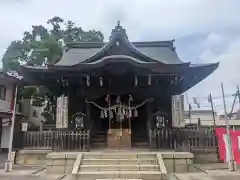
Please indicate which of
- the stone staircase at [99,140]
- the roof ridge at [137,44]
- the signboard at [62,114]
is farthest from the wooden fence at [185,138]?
the roof ridge at [137,44]

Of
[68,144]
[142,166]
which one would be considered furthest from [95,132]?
[142,166]

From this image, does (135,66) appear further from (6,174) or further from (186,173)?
(6,174)

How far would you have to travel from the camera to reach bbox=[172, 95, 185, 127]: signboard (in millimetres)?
12320

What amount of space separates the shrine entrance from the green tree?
8476mm

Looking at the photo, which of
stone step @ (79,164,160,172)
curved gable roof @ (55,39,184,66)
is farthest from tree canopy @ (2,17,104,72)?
stone step @ (79,164,160,172)

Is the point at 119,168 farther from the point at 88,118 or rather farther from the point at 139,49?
the point at 139,49

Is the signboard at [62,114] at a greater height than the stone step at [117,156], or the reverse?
the signboard at [62,114]

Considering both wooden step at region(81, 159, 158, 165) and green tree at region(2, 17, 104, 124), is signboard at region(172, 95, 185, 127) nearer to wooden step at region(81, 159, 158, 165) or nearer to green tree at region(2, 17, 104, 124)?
wooden step at region(81, 159, 158, 165)

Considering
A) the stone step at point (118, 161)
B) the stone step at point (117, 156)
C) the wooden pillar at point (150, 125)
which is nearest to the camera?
the stone step at point (118, 161)

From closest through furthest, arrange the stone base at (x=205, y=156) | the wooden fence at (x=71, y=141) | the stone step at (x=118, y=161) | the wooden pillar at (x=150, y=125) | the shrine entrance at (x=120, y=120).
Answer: the stone step at (x=118, y=161), the wooden pillar at (x=150, y=125), the wooden fence at (x=71, y=141), the stone base at (x=205, y=156), the shrine entrance at (x=120, y=120)

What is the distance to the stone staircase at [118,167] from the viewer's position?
8.00m

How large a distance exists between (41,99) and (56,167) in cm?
1319

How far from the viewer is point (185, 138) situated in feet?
37.7

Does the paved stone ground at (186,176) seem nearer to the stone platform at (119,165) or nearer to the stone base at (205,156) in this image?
the stone platform at (119,165)
